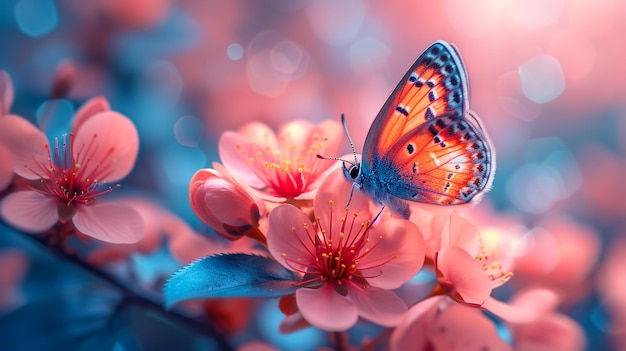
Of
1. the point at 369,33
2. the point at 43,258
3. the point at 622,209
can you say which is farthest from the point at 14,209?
the point at 622,209

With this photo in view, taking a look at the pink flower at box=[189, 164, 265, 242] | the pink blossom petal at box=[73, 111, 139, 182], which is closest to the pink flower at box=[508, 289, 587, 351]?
the pink flower at box=[189, 164, 265, 242]

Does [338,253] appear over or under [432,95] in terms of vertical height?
under

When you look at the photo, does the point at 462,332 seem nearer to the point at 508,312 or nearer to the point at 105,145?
the point at 508,312

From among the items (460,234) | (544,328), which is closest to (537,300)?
(544,328)

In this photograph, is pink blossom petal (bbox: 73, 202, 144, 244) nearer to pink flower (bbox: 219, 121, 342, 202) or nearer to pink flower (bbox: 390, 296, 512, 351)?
pink flower (bbox: 219, 121, 342, 202)

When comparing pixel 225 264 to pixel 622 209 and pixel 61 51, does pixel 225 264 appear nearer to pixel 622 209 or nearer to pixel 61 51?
pixel 61 51

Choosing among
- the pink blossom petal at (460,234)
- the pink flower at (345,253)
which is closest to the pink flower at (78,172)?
the pink flower at (345,253)

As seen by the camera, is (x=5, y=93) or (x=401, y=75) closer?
(x=5, y=93)
